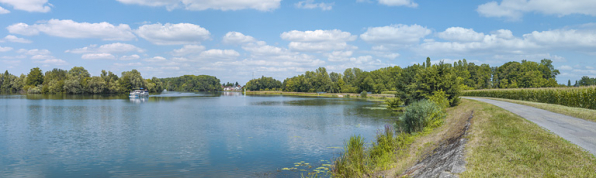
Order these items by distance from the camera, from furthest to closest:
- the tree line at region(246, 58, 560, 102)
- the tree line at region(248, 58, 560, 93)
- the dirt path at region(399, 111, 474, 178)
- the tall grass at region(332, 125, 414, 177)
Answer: the tree line at region(248, 58, 560, 93)
the tree line at region(246, 58, 560, 102)
the tall grass at region(332, 125, 414, 177)
the dirt path at region(399, 111, 474, 178)

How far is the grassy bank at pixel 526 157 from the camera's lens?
29.5 ft

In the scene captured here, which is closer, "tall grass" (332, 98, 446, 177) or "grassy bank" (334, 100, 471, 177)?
"grassy bank" (334, 100, 471, 177)

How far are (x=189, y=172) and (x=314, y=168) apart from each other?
6469 mm

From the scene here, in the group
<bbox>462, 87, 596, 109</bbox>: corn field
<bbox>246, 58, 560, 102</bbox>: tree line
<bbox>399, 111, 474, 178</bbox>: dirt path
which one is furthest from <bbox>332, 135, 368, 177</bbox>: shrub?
<bbox>246, 58, 560, 102</bbox>: tree line

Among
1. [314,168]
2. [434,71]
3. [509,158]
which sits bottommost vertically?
[314,168]

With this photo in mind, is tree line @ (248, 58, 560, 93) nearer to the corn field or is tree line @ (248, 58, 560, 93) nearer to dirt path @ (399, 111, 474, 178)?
the corn field

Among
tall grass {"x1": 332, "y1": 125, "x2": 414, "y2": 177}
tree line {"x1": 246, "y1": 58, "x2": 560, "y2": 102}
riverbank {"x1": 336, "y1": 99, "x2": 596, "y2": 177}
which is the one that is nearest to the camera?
riverbank {"x1": 336, "y1": 99, "x2": 596, "y2": 177}

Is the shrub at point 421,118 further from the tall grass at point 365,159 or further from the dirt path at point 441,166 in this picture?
the dirt path at point 441,166

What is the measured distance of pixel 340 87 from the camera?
612 feet

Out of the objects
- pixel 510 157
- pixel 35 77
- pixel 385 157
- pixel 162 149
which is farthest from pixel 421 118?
pixel 35 77

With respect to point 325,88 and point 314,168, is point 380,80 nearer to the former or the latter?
point 325,88

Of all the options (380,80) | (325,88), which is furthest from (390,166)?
(325,88)

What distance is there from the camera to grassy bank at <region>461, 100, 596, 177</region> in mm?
8992

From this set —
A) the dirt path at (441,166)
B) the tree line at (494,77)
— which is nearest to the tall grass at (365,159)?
the dirt path at (441,166)
